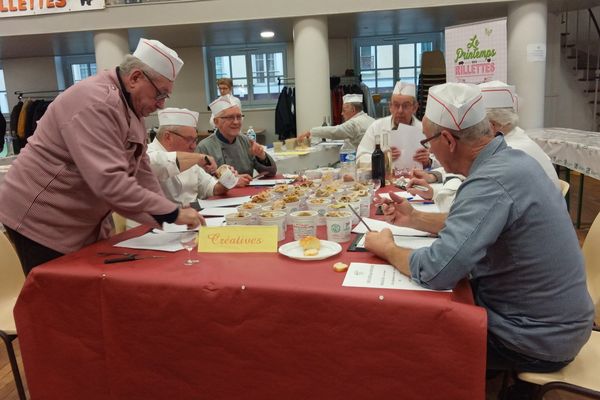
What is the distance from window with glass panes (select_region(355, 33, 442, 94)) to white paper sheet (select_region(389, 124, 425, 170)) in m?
7.57

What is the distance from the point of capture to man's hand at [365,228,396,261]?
1427mm

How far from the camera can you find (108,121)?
164 centimetres

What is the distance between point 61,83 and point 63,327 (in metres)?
11.2

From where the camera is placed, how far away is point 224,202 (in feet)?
8.22

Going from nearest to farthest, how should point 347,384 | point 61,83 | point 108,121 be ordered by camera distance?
1. point 347,384
2. point 108,121
3. point 61,83

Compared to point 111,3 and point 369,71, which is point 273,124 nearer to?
point 369,71

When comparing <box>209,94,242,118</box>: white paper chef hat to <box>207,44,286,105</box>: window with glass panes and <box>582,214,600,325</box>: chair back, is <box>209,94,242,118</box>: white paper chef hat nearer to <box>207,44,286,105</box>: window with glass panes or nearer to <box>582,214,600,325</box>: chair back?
<box>582,214,600,325</box>: chair back

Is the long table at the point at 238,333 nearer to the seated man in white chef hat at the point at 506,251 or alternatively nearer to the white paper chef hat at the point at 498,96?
the seated man in white chef hat at the point at 506,251

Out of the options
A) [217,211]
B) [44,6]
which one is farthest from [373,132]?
[44,6]

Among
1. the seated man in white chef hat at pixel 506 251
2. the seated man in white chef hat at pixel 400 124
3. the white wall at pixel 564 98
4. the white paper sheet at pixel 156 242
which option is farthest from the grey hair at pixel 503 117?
the white wall at pixel 564 98

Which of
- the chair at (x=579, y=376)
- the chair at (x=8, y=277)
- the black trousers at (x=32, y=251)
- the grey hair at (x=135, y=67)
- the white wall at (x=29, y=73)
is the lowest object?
the chair at (x=579, y=376)

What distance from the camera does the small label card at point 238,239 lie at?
5.18ft

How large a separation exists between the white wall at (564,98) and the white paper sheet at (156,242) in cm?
917

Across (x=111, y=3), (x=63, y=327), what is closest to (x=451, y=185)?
(x=63, y=327)
